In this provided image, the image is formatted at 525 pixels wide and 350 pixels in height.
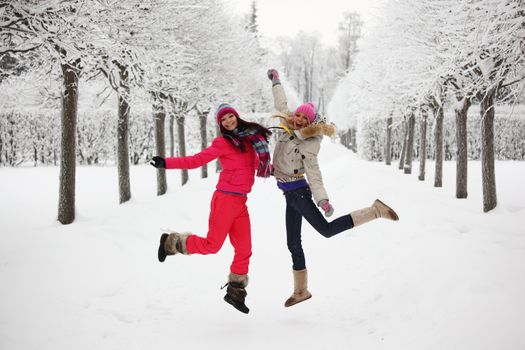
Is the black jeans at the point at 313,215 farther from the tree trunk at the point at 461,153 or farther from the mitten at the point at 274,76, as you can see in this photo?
the tree trunk at the point at 461,153

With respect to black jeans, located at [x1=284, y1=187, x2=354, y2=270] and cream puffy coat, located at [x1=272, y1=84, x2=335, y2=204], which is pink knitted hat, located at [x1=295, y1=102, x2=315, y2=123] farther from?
Answer: black jeans, located at [x1=284, y1=187, x2=354, y2=270]

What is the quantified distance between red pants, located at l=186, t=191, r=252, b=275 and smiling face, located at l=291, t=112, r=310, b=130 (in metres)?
0.85

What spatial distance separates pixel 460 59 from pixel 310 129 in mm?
4177

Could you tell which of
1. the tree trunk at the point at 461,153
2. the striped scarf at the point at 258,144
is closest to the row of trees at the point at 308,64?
the tree trunk at the point at 461,153

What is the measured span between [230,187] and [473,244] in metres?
3.14

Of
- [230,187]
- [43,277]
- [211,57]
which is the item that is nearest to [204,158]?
[230,187]

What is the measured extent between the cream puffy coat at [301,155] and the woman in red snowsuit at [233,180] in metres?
0.16

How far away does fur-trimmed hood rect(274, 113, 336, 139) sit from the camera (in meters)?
3.42

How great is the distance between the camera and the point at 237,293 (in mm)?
3412

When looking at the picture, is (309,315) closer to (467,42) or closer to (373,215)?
(373,215)

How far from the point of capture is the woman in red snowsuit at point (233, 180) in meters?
3.37

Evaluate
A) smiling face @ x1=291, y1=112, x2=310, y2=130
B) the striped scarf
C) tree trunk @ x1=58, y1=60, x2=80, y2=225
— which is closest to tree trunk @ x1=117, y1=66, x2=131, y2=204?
tree trunk @ x1=58, y1=60, x2=80, y2=225

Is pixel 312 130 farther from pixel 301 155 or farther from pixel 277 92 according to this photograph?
pixel 277 92

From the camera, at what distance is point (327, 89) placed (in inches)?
2482
